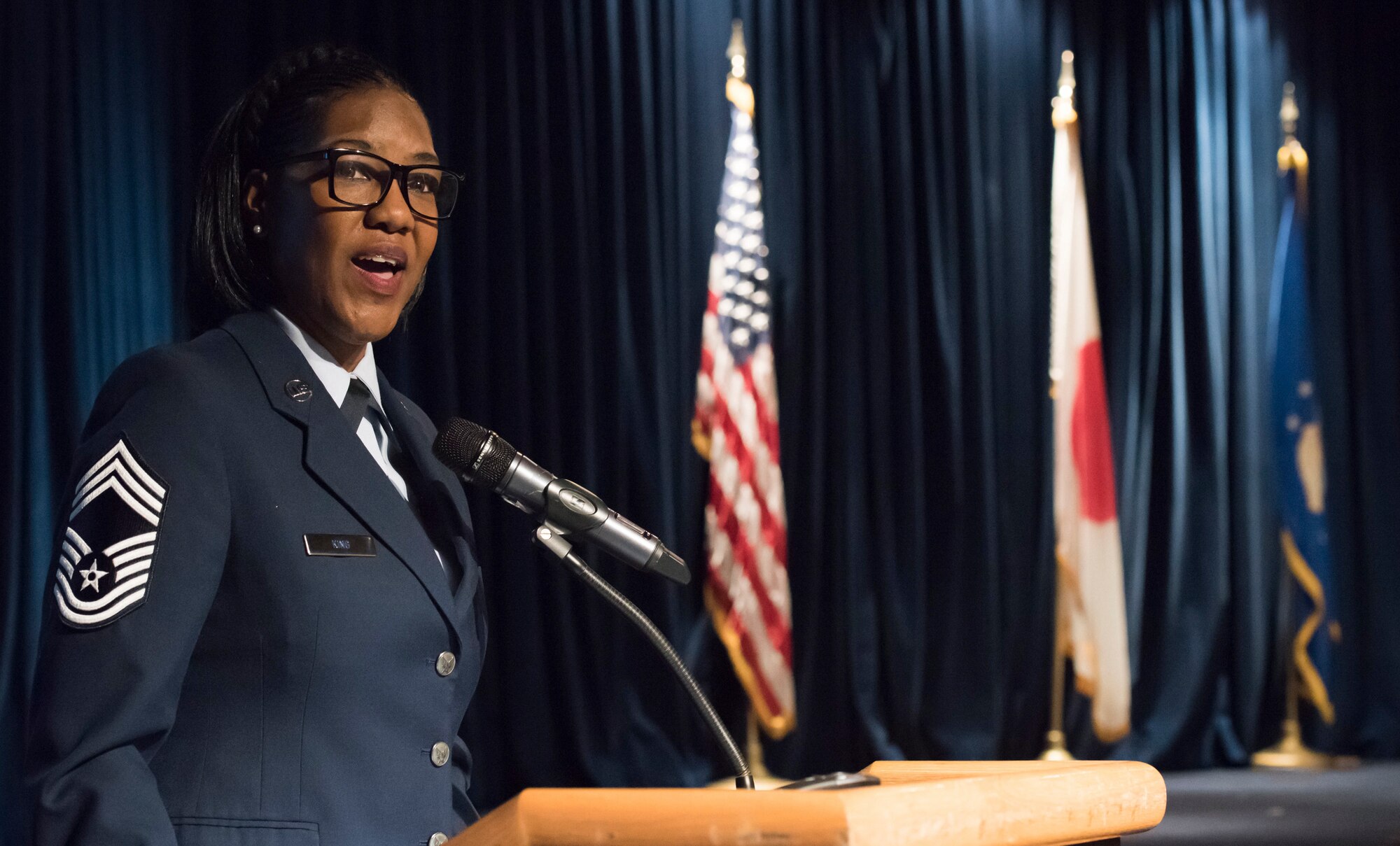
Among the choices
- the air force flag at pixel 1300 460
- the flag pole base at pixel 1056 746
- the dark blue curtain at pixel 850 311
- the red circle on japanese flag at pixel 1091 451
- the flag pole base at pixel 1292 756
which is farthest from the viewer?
the air force flag at pixel 1300 460

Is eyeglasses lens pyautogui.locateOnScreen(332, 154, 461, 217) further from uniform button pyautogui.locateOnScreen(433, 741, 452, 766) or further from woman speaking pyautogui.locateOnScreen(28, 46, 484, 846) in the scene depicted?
uniform button pyautogui.locateOnScreen(433, 741, 452, 766)

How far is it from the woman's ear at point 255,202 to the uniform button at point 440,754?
18.3 inches

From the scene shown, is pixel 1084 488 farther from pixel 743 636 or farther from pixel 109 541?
pixel 109 541

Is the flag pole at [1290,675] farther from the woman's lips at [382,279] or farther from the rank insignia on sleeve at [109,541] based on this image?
the rank insignia on sleeve at [109,541]

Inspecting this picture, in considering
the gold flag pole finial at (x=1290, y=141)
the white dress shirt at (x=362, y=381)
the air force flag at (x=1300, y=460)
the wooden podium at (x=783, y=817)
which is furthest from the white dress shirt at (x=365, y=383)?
the gold flag pole finial at (x=1290, y=141)

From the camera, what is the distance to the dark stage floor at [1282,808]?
4055 mm

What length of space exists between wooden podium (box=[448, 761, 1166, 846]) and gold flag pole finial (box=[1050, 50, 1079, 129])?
16.7 ft

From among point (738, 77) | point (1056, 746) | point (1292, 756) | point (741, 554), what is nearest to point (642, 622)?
point (741, 554)

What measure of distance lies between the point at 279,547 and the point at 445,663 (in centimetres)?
17

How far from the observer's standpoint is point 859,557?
525cm

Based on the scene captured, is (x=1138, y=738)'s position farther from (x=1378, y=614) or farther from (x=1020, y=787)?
(x=1020, y=787)

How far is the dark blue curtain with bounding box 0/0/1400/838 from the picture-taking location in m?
4.02

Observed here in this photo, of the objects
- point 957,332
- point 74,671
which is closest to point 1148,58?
point 957,332

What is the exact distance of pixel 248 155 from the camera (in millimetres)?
1230
